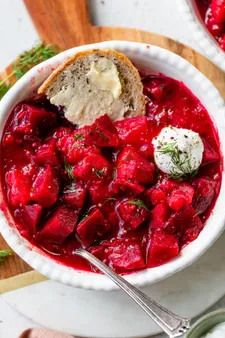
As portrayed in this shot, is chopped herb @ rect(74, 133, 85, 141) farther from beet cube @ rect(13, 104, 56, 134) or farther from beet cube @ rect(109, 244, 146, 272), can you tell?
beet cube @ rect(109, 244, 146, 272)

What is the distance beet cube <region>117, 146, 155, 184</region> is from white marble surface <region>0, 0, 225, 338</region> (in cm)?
96

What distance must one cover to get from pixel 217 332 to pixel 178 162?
100 cm

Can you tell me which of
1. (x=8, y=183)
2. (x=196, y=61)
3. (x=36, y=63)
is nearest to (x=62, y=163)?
(x=8, y=183)

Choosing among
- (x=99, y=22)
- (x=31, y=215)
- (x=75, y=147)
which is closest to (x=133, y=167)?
(x=75, y=147)

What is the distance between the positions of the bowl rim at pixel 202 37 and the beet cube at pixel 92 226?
1088mm

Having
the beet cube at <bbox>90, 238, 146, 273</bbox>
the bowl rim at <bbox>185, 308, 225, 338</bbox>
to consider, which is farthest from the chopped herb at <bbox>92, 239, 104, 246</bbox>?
the bowl rim at <bbox>185, 308, 225, 338</bbox>

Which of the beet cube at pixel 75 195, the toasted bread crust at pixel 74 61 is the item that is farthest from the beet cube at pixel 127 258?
the toasted bread crust at pixel 74 61

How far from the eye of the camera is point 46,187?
3781 millimetres

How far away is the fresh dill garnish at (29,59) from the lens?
13.9 ft

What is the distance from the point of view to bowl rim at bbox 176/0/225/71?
12.7 ft

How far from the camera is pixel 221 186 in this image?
13.0 feet

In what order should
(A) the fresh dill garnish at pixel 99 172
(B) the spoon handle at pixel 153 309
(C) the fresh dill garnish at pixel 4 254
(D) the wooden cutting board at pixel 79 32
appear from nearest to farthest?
(B) the spoon handle at pixel 153 309
(A) the fresh dill garnish at pixel 99 172
(C) the fresh dill garnish at pixel 4 254
(D) the wooden cutting board at pixel 79 32

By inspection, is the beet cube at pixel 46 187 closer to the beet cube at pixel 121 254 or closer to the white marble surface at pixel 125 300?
the beet cube at pixel 121 254

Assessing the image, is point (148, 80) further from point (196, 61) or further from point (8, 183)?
point (8, 183)
